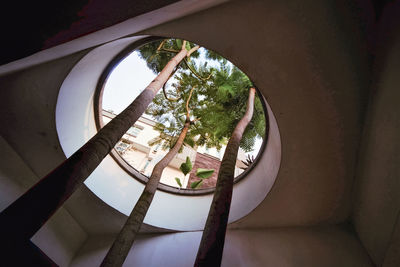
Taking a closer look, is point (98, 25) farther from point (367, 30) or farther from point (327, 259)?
point (327, 259)

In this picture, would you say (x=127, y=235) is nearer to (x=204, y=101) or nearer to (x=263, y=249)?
(x=263, y=249)

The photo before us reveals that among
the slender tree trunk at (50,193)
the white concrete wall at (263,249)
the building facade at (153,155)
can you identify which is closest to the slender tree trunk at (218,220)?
the slender tree trunk at (50,193)

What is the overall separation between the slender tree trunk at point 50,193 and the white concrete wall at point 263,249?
4.24 m

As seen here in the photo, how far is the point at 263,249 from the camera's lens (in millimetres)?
4684

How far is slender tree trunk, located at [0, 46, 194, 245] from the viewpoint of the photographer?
169cm

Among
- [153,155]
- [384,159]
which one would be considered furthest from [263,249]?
[153,155]

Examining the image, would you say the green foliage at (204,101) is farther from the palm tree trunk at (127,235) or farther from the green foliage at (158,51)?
the palm tree trunk at (127,235)

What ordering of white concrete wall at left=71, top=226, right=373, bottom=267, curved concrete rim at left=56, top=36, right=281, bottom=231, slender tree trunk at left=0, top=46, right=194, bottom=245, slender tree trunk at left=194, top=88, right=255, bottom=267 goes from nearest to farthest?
1. slender tree trunk at left=0, top=46, right=194, bottom=245
2. slender tree trunk at left=194, top=88, right=255, bottom=267
3. white concrete wall at left=71, top=226, right=373, bottom=267
4. curved concrete rim at left=56, top=36, right=281, bottom=231

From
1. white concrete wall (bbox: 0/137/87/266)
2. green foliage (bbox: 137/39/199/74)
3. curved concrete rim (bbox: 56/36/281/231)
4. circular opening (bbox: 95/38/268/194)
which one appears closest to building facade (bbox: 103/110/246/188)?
circular opening (bbox: 95/38/268/194)

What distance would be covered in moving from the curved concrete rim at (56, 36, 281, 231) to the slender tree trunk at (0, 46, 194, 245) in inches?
97.2

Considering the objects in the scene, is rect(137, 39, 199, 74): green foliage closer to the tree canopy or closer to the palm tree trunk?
the tree canopy

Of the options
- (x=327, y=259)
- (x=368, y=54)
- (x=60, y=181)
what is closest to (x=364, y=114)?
(x=368, y=54)

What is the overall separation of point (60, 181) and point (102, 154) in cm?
80

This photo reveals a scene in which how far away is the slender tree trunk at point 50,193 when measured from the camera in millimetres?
1688
